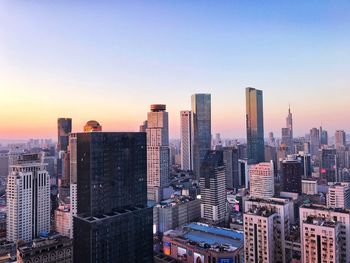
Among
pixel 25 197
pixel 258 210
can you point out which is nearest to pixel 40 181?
pixel 25 197

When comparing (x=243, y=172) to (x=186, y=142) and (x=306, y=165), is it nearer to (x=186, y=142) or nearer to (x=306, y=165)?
(x=306, y=165)

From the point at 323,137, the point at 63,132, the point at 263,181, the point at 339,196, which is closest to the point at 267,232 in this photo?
the point at 339,196

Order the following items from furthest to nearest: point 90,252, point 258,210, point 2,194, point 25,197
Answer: point 2,194 → point 25,197 → point 258,210 → point 90,252

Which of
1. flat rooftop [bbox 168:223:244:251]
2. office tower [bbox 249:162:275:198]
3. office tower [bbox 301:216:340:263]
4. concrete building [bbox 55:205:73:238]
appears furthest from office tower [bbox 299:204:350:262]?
office tower [bbox 249:162:275:198]

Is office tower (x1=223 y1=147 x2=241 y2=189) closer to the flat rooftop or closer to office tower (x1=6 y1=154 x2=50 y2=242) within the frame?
the flat rooftop

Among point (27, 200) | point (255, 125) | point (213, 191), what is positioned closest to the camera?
point (27, 200)

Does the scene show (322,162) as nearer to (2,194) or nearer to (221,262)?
(221,262)
